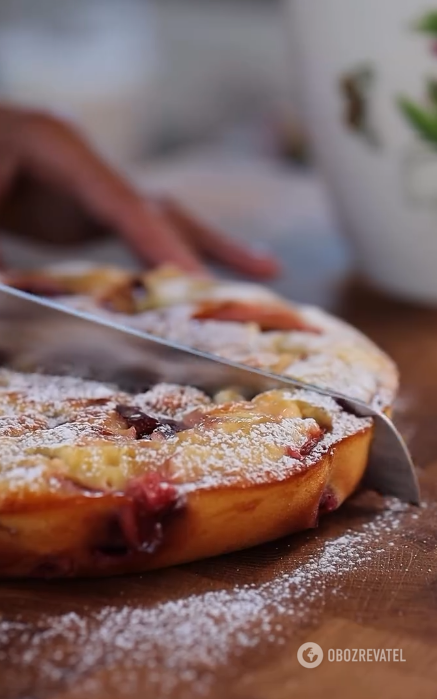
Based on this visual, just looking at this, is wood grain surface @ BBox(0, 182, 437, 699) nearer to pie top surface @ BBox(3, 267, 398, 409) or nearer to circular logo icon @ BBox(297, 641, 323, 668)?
circular logo icon @ BBox(297, 641, 323, 668)

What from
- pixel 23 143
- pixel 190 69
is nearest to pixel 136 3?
pixel 190 69

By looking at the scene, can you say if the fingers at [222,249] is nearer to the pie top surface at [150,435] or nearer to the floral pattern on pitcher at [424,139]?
the floral pattern on pitcher at [424,139]

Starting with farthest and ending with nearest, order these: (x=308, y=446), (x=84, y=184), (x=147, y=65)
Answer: (x=147, y=65) < (x=84, y=184) < (x=308, y=446)

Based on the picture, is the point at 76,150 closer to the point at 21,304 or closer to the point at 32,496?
the point at 21,304

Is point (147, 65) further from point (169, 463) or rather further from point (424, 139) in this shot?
point (169, 463)

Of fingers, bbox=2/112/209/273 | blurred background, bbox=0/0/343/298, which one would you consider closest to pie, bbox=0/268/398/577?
fingers, bbox=2/112/209/273

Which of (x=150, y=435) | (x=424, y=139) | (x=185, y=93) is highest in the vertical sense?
(x=424, y=139)

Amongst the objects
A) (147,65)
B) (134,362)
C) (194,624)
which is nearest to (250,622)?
(194,624)
